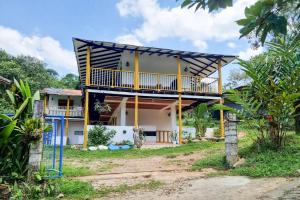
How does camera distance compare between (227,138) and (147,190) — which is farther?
(227,138)

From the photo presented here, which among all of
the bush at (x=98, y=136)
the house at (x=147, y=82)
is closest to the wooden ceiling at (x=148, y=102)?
the house at (x=147, y=82)

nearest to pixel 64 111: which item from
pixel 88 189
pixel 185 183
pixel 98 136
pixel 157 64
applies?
pixel 157 64

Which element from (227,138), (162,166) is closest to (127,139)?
(162,166)

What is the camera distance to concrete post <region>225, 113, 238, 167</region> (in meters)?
7.24

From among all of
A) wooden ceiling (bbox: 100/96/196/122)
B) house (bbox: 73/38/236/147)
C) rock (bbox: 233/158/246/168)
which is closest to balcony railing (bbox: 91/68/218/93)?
house (bbox: 73/38/236/147)

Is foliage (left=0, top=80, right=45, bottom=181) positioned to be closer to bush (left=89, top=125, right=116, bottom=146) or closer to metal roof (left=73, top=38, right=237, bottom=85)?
bush (left=89, top=125, right=116, bottom=146)

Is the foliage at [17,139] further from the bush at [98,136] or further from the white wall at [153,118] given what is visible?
the white wall at [153,118]

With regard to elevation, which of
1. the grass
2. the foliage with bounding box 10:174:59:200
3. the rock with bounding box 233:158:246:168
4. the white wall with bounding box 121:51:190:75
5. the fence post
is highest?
the white wall with bounding box 121:51:190:75

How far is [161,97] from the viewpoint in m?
14.4

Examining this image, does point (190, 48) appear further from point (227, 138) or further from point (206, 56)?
point (227, 138)

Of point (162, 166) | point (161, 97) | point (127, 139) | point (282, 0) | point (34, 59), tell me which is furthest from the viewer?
point (34, 59)

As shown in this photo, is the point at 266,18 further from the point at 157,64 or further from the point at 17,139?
the point at 157,64

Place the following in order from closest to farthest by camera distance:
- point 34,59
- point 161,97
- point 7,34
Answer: point 161,97
point 34,59
point 7,34

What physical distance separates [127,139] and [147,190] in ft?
26.8
